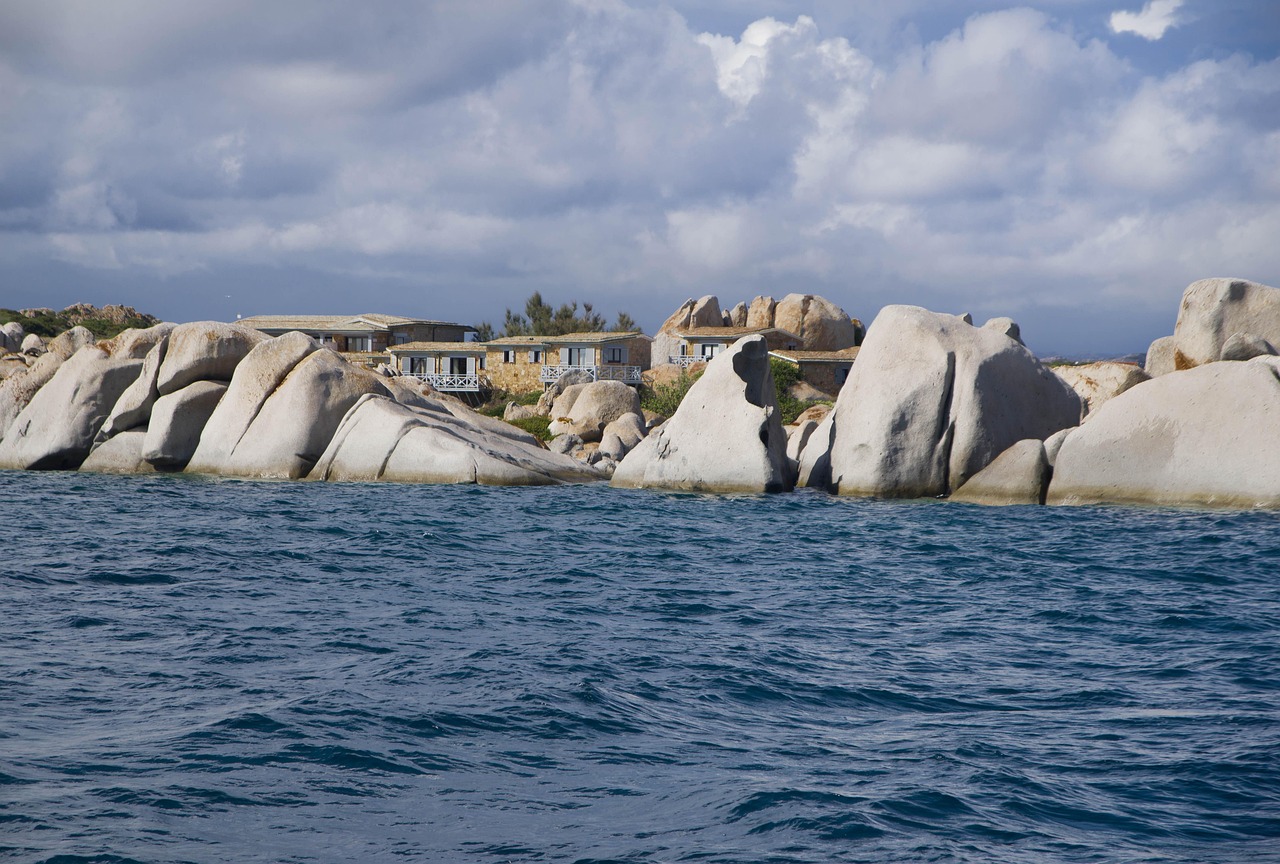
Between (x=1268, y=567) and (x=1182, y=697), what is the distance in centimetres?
850

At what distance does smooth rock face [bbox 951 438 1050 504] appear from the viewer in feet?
87.1

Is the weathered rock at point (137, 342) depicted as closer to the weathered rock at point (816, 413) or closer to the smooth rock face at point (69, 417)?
the smooth rock face at point (69, 417)

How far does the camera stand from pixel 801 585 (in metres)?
15.9

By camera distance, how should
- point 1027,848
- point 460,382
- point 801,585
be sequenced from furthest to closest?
1. point 460,382
2. point 801,585
3. point 1027,848

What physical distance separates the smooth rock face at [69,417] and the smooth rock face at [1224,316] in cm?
3205

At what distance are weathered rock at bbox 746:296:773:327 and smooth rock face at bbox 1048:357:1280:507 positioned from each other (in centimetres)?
4326

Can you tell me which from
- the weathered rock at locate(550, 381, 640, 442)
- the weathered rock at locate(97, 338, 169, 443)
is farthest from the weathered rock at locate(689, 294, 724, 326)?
the weathered rock at locate(97, 338, 169, 443)

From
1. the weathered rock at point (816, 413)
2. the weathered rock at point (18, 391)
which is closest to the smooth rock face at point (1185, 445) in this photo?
the weathered rock at point (816, 413)

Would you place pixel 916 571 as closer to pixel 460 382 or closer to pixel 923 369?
pixel 923 369

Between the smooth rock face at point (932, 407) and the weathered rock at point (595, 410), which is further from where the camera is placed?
the weathered rock at point (595, 410)

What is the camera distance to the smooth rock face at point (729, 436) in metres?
29.6

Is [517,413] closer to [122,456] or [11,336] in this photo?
[122,456]

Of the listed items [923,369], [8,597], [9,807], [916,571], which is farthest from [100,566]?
[923,369]

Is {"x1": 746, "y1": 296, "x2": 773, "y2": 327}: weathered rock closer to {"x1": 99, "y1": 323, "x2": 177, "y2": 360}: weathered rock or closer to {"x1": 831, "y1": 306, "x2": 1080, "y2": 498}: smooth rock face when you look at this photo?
{"x1": 99, "y1": 323, "x2": 177, "y2": 360}: weathered rock
